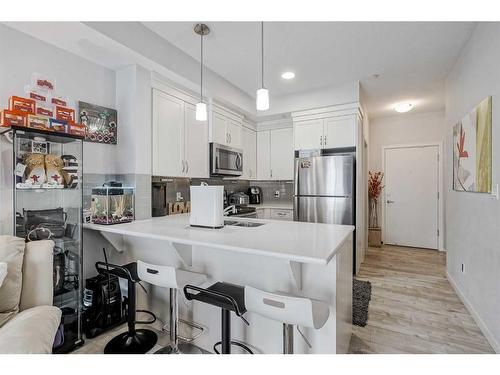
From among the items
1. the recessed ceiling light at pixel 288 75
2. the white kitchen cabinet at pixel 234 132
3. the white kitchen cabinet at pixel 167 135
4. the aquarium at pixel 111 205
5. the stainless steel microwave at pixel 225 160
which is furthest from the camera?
the white kitchen cabinet at pixel 234 132

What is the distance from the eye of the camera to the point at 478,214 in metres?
2.28

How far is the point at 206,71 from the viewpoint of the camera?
123 inches

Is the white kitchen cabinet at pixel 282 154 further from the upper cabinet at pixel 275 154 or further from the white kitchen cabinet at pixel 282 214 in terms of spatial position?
the white kitchen cabinet at pixel 282 214

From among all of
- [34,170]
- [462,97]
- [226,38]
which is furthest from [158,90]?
[462,97]

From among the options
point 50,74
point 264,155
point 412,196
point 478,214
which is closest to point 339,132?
point 264,155

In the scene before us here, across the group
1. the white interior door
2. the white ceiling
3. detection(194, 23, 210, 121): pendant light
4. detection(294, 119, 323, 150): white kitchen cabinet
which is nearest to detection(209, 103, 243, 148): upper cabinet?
the white ceiling

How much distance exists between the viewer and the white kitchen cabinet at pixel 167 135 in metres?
2.73

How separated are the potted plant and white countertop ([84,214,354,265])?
3.59 metres

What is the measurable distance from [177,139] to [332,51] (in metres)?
1.89

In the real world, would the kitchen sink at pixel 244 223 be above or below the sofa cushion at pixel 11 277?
above

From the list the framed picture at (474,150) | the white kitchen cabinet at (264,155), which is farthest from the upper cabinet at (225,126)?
the framed picture at (474,150)

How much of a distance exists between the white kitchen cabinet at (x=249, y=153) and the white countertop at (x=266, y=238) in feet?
7.11

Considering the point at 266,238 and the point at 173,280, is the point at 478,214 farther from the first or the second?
the point at 173,280

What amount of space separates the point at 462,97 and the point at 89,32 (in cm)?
346
